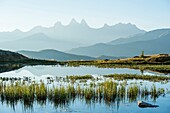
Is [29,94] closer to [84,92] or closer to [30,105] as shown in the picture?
[30,105]

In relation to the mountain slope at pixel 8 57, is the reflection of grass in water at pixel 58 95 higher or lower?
lower

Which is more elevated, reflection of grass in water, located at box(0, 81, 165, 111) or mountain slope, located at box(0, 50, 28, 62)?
mountain slope, located at box(0, 50, 28, 62)

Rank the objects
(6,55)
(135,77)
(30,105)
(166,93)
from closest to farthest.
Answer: (30,105) < (166,93) < (135,77) < (6,55)

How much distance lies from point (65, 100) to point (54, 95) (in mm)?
1174

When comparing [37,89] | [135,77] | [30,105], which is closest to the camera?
[30,105]

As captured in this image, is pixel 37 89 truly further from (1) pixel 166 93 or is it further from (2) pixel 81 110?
(1) pixel 166 93

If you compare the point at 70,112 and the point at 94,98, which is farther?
the point at 94,98

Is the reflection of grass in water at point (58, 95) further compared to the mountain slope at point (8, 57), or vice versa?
the mountain slope at point (8, 57)

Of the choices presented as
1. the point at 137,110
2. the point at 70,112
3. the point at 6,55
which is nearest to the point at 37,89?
the point at 70,112

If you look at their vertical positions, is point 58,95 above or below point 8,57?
below

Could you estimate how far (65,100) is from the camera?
2791cm

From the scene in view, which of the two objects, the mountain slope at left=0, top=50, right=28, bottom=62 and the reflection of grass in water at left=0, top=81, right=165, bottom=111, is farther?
the mountain slope at left=0, top=50, right=28, bottom=62

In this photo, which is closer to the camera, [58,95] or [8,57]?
[58,95]

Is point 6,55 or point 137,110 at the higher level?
point 6,55
